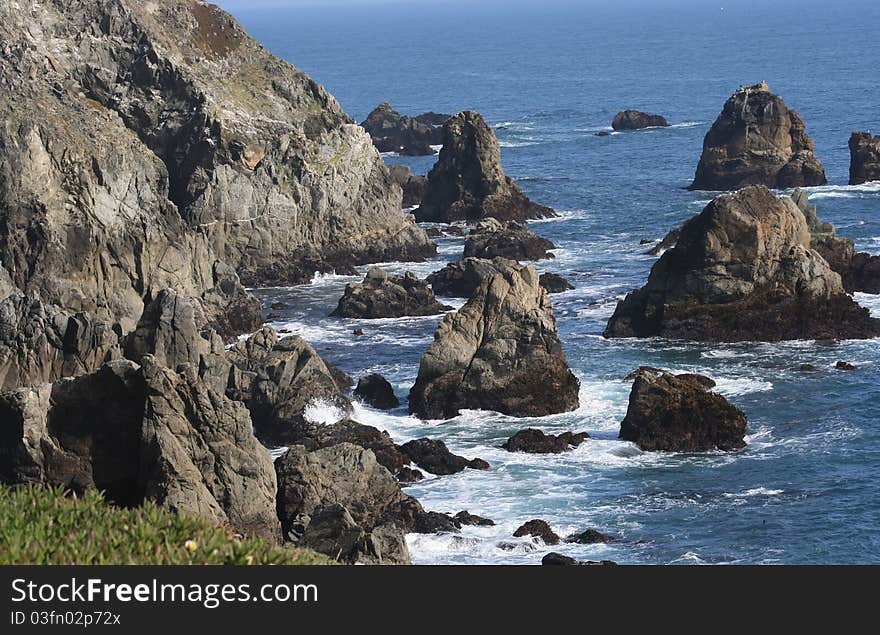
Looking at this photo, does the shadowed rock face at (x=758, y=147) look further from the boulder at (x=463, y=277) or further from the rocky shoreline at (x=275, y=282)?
the boulder at (x=463, y=277)

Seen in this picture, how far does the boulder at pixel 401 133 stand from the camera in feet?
510

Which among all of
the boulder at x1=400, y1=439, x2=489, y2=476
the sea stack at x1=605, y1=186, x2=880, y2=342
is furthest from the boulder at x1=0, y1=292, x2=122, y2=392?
the sea stack at x1=605, y1=186, x2=880, y2=342

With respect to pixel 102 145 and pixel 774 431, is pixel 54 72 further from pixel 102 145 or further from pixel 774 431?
pixel 774 431

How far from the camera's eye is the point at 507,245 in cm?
9775

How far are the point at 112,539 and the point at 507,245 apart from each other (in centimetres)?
7654

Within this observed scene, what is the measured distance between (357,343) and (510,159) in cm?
7537

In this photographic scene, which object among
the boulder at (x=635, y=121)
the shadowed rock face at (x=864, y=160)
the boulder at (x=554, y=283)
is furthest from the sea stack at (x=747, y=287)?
the boulder at (x=635, y=121)

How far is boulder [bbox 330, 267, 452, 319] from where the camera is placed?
273 ft

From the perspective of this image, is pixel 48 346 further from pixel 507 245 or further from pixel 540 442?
pixel 507 245

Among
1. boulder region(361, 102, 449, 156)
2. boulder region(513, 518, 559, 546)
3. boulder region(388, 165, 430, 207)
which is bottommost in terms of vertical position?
boulder region(513, 518, 559, 546)

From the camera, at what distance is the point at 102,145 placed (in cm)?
8306

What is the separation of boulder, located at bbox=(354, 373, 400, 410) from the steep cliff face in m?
13.6

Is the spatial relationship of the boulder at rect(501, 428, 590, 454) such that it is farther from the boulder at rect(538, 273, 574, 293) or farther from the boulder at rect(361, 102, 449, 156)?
the boulder at rect(361, 102, 449, 156)

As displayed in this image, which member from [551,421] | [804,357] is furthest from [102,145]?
[804,357]
